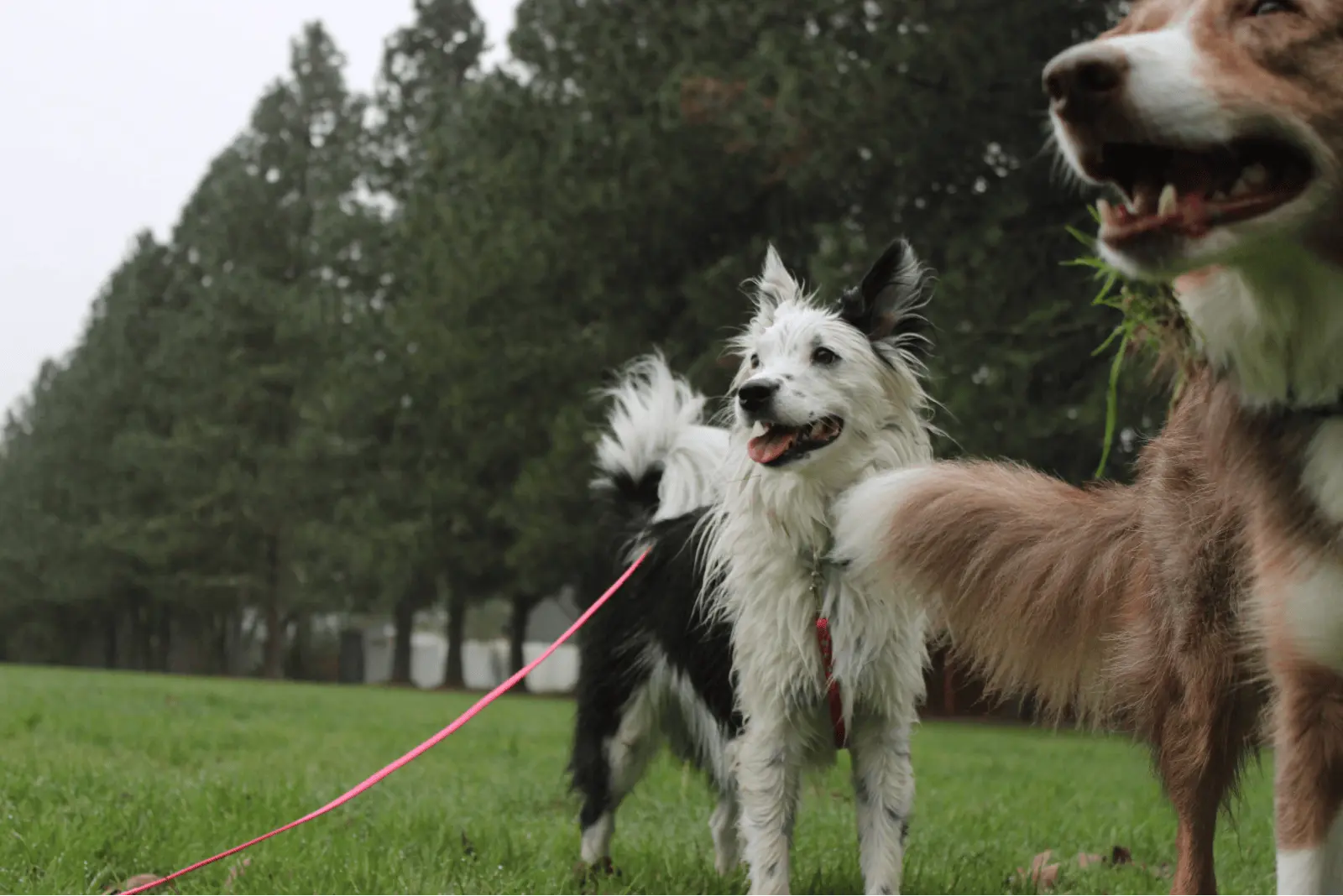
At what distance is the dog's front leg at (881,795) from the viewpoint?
378 centimetres

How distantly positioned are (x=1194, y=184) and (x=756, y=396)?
198cm

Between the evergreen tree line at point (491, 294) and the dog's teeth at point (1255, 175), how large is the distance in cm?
289

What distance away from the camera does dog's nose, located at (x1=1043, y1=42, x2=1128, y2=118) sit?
1905 mm

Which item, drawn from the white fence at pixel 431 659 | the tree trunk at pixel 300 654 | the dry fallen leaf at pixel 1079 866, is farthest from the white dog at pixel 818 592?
the white fence at pixel 431 659

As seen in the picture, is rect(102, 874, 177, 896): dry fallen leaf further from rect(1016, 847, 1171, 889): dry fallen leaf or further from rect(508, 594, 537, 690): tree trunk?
rect(508, 594, 537, 690): tree trunk

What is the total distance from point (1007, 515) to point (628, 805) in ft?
12.5

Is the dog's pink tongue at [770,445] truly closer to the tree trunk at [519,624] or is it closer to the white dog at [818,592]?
the white dog at [818,592]

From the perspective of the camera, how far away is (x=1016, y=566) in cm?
346

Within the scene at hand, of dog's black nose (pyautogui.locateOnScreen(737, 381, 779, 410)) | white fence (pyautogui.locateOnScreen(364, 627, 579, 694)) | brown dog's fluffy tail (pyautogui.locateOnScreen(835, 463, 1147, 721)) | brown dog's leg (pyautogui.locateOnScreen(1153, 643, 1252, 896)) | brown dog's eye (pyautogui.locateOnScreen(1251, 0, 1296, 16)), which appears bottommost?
white fence (pyautogui.locateOnScreen(364, 627, 579, 694))

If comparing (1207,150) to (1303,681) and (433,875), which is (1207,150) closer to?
(1303,681)

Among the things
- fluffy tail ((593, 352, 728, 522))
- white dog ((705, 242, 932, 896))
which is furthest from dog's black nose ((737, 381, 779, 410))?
fluffy tail ((593, 352, 728, 522))

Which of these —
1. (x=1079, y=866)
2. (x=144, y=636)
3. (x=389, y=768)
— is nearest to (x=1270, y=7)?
(x=389, y=768)

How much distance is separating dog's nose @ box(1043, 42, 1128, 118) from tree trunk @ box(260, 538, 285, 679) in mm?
32594

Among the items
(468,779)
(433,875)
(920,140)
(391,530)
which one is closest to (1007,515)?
(433,875)
